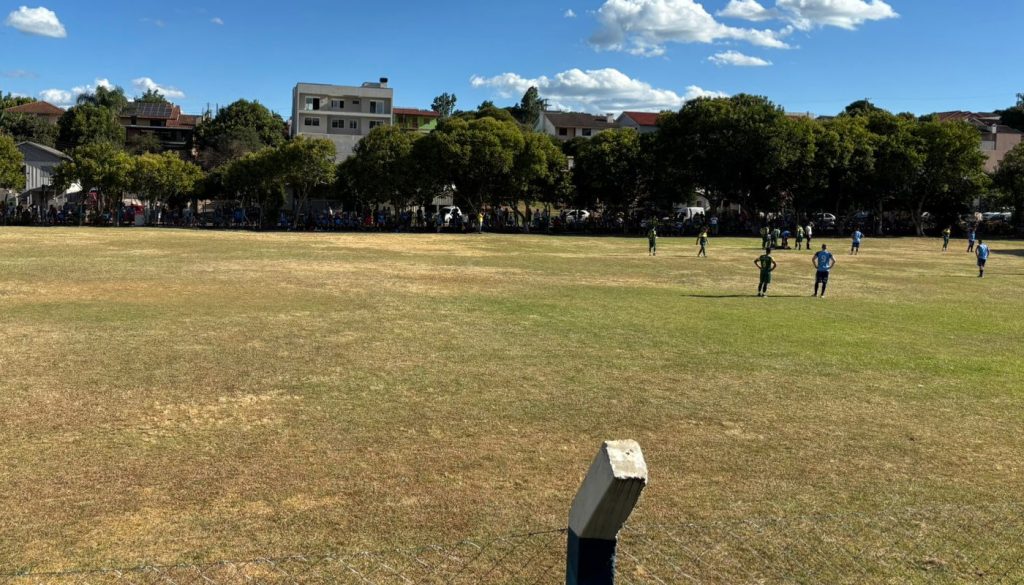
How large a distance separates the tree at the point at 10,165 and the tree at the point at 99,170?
8.12ft

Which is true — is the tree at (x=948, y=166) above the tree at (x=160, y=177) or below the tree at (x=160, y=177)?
above

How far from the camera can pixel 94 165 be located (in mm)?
55125

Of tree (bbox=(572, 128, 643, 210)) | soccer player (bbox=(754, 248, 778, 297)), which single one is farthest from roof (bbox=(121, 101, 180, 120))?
soccer player (bbox=(754, 248, 778, 297))

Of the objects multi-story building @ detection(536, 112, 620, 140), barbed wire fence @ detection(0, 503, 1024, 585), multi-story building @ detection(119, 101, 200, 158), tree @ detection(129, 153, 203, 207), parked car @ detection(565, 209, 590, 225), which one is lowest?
barbed wire fence @ detection(0, 503, 1024, 585)

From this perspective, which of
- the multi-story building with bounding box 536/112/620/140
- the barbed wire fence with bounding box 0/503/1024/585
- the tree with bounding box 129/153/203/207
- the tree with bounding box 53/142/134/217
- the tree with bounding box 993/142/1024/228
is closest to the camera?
the barbed wire fence with bounding box 0/503/1024/585

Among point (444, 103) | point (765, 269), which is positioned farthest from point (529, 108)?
point (765, 269)

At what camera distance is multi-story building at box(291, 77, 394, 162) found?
287 feet

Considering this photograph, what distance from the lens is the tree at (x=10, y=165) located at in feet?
177

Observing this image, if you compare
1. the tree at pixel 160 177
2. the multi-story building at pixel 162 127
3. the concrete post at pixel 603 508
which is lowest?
the concrete post at pixel 603 508

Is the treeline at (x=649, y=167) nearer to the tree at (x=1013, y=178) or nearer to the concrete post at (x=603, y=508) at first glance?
the tree at (x=1013, y=178)

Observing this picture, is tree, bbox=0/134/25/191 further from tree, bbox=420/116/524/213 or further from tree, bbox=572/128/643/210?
tree, bbox=572/128/643/210

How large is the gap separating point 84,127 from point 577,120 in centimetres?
6047

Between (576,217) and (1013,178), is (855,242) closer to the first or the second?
(1013,178)

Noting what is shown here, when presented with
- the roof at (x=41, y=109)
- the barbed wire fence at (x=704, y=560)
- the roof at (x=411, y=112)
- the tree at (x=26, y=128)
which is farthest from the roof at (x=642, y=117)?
the barbed wire fence at (x=704, y=560)
